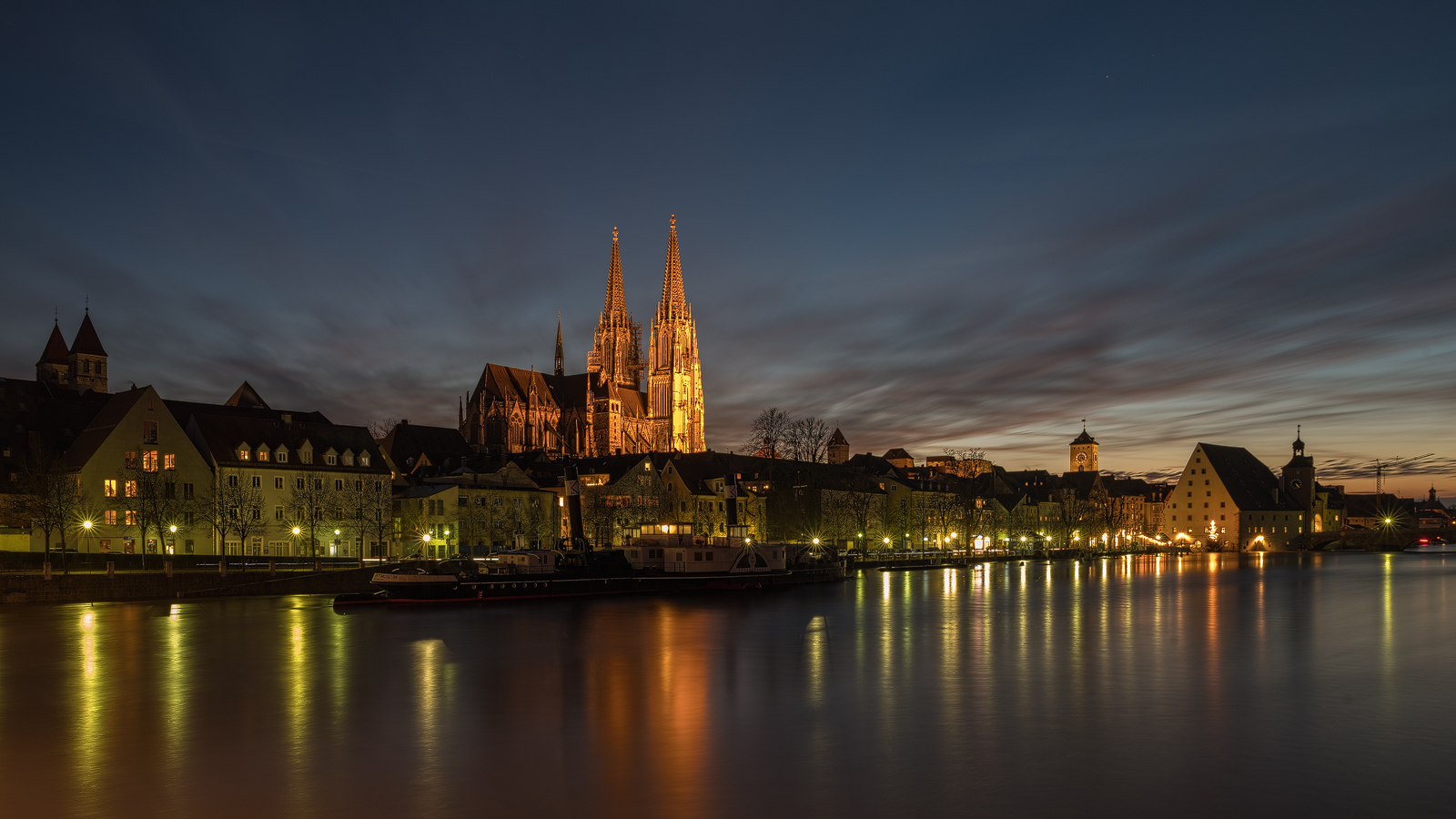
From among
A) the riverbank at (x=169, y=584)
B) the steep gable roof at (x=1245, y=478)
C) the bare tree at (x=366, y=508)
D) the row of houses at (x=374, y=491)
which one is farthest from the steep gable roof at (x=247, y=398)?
the steep gable roof at (x=1245, y=478)

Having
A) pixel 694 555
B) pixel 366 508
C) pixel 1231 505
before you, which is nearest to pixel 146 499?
pixel 366 508

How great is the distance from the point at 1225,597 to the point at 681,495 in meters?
68.9

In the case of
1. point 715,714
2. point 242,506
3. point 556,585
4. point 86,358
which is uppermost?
point 86,358

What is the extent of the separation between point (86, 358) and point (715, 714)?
132299mm

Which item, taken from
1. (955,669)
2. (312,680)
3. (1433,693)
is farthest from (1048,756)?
(312,680)

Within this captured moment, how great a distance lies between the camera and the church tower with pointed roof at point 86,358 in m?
→ 130

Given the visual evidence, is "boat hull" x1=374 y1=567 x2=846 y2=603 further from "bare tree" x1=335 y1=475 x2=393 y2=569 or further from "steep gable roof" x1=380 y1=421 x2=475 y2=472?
"steep gable roof" x1=380 y1=421 x2=475 y2=472

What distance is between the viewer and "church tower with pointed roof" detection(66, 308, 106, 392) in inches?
5103

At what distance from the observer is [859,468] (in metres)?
144

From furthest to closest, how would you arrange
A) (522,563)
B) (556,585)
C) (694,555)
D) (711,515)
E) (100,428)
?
(711,515) < (694,555) < (100,428) < (522,563) < (556,585)

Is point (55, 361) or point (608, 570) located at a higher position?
point (55, 361)

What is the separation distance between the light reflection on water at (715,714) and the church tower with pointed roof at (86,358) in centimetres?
9158

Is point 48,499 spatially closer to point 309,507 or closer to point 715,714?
point 309,507

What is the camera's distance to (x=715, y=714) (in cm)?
2570
